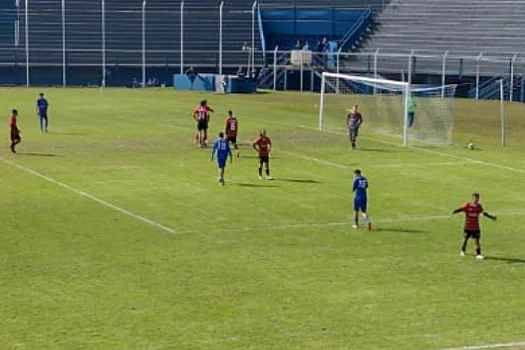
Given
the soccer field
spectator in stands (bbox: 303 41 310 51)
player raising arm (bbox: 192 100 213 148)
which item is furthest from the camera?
Answer: spectator in stands (bbox: 303 41 310 51)

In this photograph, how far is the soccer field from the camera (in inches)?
770

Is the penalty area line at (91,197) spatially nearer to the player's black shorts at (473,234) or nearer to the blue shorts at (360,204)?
the blue shorts at (360,204)

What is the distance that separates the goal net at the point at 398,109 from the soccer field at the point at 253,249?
3059 millimetres

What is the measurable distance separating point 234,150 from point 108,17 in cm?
4924

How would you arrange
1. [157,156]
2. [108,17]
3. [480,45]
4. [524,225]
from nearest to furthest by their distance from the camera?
[524,225] → [157,156] → [480,45] → [108,17]

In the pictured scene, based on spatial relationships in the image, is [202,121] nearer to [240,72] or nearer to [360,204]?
[360,204]

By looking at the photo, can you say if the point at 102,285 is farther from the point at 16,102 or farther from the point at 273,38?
the point at 273,38

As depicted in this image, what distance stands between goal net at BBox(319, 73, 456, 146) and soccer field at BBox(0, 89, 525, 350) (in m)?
3.06

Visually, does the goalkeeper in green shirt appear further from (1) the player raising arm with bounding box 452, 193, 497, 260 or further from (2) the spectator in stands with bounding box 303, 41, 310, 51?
(2) the spectator in stands with bounding box 303, 41, 310, 51

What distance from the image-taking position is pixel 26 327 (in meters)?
19.4

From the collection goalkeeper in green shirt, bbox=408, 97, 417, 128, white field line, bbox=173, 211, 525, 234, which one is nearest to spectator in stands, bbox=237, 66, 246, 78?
goalkeeper in green shirt, bbox=408, 97, 417, 128

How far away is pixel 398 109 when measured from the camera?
55.5 meters

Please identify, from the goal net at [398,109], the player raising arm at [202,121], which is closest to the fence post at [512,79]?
the goal net at [398,109]

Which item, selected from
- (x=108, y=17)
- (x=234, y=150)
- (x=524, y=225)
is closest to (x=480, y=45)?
(x=108, y=17)
